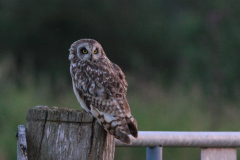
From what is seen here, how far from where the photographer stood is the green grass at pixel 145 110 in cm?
570

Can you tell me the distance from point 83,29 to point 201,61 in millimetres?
3814

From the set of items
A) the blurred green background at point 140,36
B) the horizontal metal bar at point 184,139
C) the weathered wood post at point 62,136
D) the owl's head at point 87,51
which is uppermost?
the blurred green background at point 140,36

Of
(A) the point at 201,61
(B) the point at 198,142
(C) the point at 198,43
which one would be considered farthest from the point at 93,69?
(C) the point at 198,43

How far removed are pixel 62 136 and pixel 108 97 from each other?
0.80m

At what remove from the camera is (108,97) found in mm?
2871

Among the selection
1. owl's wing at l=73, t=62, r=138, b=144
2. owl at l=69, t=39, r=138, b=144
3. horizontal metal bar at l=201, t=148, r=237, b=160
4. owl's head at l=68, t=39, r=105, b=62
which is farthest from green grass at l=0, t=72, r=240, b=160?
horizontal metal bar at l=201, t=148, r=237, b=160

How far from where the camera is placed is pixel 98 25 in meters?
14.8

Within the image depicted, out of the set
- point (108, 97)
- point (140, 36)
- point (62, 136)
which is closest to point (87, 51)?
point (108, 97)

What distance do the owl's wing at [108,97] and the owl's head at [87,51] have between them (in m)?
0.15

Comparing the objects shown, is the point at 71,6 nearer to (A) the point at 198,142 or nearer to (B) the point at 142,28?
(B) the point at 142,28

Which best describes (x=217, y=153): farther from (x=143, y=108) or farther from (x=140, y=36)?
(x=140, y=36)

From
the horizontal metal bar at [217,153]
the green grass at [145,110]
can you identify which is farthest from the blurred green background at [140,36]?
the horizontal metal bar at [217,153]

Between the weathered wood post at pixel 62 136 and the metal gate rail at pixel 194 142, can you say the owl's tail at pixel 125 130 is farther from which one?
the weathered wood post at pixel 62 136

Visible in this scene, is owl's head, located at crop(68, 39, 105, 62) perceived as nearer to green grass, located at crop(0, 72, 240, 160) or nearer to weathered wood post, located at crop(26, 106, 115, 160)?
weathered wood post, located at crop(26, 106, 115, 160)
